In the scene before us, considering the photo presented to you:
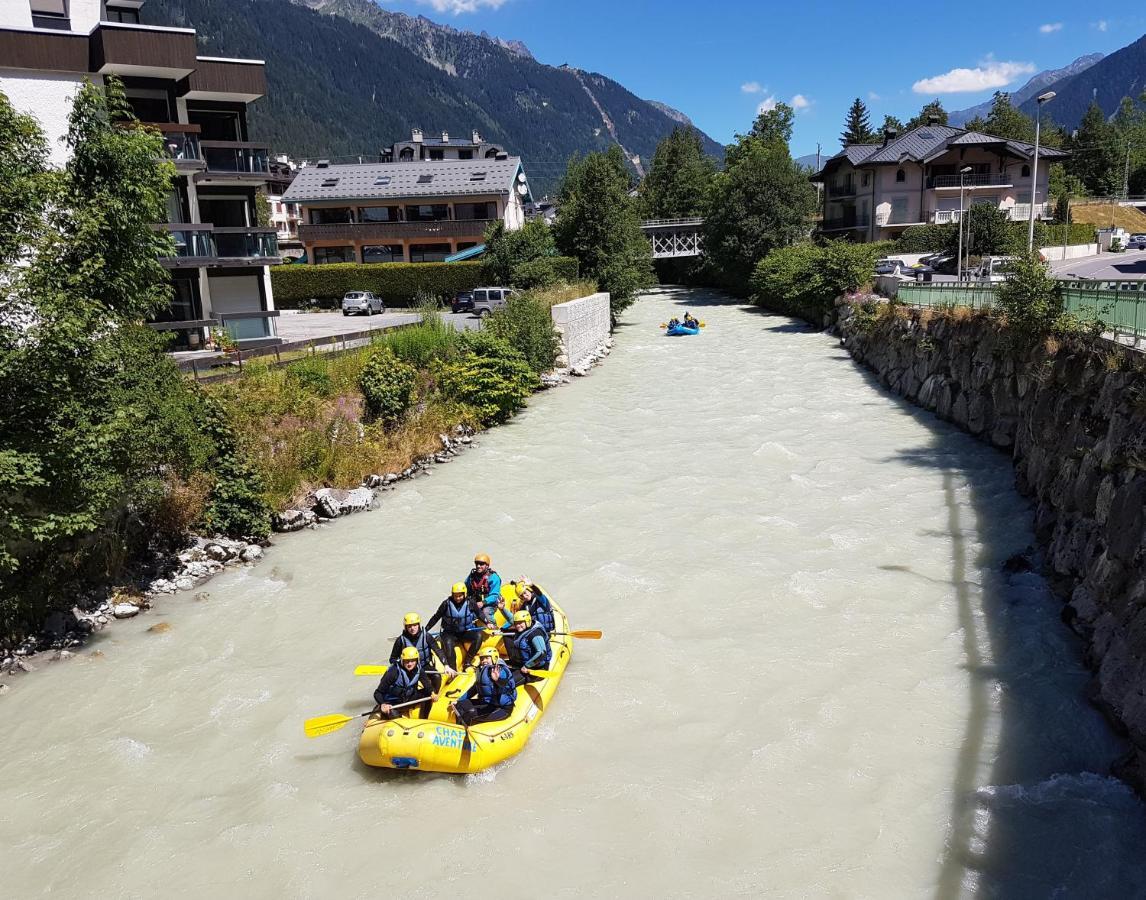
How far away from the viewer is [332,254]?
5572 cm

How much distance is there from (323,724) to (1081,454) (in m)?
10.6

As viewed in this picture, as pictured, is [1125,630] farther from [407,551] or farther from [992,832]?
[407,551]

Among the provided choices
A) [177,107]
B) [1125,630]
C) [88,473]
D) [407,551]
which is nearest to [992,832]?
[1125,630]

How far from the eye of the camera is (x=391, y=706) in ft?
27.1

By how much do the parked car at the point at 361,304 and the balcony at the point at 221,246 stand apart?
1362 cm

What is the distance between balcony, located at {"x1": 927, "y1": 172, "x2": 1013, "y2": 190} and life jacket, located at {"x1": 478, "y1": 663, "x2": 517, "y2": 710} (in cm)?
5397

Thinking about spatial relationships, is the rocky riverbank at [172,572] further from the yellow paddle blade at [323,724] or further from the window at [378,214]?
the window at [378,214]

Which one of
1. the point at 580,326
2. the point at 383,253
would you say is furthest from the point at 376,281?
the point at 580,326

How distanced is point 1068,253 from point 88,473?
48.9 m

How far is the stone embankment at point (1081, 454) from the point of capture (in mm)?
8141

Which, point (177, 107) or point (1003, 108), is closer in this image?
point (177, 107)

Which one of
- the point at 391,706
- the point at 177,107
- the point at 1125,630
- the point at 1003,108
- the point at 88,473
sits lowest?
the point at 391,706

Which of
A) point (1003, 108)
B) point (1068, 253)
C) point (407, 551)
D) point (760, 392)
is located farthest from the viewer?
point (1003, 108)

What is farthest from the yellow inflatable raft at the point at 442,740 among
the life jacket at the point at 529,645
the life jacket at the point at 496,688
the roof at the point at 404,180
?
the roof at the point at 404,180
